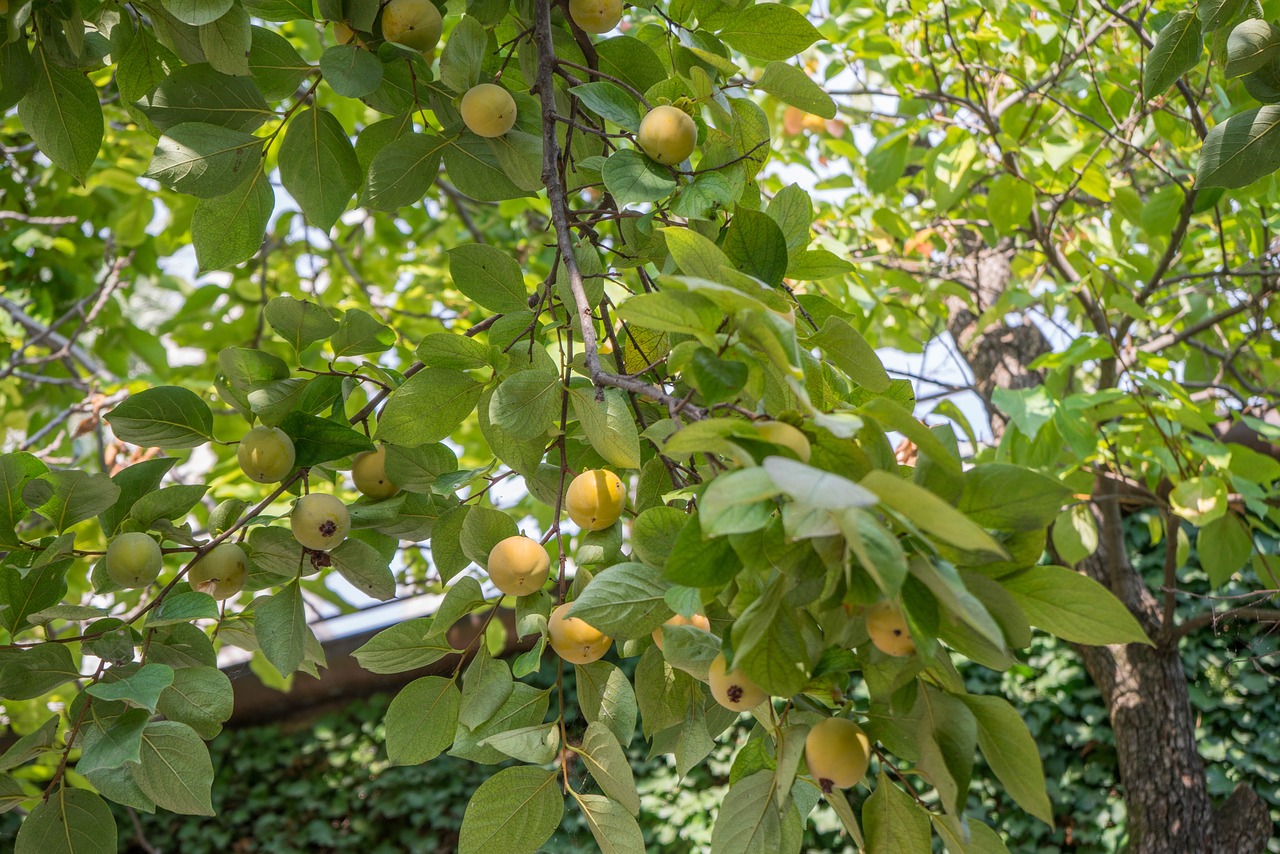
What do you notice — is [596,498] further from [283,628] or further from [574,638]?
[283,628]

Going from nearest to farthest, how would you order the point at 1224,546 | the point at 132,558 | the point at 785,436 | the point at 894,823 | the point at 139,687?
the point at 785,436 → the point at 894,823 → the point at 139,687 → the point at 132,558 → the point at 1224,546

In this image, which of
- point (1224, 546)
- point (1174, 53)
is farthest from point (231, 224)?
point (1224, 546)

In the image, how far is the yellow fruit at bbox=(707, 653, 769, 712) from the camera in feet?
1.91

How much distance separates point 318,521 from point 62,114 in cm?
55

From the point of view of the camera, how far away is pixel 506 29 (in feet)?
3.69

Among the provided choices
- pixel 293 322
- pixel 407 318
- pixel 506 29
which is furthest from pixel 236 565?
pixel 407 318

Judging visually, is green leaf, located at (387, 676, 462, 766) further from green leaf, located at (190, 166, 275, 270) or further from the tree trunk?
the tree trunk

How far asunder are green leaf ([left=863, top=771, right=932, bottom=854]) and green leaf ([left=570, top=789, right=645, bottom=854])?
7.6 inches

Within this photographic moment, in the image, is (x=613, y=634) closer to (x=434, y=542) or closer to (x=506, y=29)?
(x=434, y=542)

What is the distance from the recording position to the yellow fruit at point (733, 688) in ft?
1.91

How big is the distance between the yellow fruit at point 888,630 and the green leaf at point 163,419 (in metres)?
0.63

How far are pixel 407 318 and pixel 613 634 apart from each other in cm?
248

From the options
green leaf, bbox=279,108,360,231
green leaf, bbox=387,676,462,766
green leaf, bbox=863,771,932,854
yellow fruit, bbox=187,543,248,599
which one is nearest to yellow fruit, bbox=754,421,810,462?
green leaf, bbox=863,771,932,854

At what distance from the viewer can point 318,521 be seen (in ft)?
2.72
